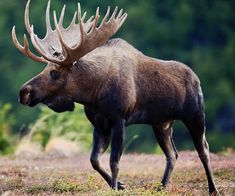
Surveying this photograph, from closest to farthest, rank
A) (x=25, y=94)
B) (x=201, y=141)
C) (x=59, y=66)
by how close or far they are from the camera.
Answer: (x=25, y=94)
(x=59, y=66)
(x=201, y=141)

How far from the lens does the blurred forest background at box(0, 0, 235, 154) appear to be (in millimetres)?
48781

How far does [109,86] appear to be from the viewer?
14.7m

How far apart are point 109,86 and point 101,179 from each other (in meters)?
2.29

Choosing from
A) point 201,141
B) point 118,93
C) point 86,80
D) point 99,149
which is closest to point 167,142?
point 201,141

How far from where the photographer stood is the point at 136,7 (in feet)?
196

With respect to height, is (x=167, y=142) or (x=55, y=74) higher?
(x=55, y=74)

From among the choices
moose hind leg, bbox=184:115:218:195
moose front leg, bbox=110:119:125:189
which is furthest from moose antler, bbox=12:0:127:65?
moose hind leg, bbox=184:115:218:195

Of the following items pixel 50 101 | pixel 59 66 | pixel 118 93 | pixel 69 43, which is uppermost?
pixel 69 43

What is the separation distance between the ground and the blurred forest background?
23419 mm

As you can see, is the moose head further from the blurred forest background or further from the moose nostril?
the blurred forest background

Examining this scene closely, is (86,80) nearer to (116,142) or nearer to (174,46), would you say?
(116,142)

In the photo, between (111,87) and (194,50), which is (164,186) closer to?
(111,87)

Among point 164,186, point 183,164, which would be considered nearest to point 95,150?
point 164,186

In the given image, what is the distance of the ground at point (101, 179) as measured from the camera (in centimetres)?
1511
